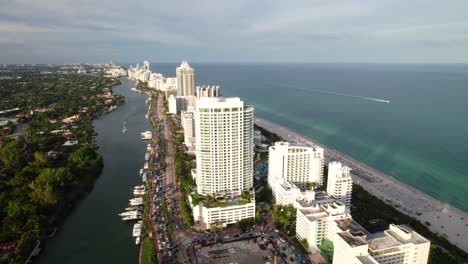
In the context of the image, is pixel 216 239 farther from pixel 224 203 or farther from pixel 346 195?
pixel 346 195

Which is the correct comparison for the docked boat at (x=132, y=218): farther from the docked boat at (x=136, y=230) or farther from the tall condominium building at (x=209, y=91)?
the tall condominium building at (x=209, y=91)

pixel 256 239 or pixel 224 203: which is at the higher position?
pixel 224 203

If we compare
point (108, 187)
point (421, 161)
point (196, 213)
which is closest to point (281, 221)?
point (196, 213)

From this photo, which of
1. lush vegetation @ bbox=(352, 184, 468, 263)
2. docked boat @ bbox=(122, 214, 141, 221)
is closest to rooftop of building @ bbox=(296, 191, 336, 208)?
lush vegetation @ bbox=(352, 184, 468, 263)

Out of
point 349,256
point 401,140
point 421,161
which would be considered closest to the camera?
point 349,256

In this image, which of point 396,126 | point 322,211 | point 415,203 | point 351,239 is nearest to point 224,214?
point 322,211

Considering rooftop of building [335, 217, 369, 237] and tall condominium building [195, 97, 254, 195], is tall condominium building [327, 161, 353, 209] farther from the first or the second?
tall condominium building [195, 97, 254, 195]

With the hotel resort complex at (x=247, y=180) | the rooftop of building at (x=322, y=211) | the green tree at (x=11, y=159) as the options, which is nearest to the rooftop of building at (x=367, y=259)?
the hotel resort complex at (x=247, y=180)
